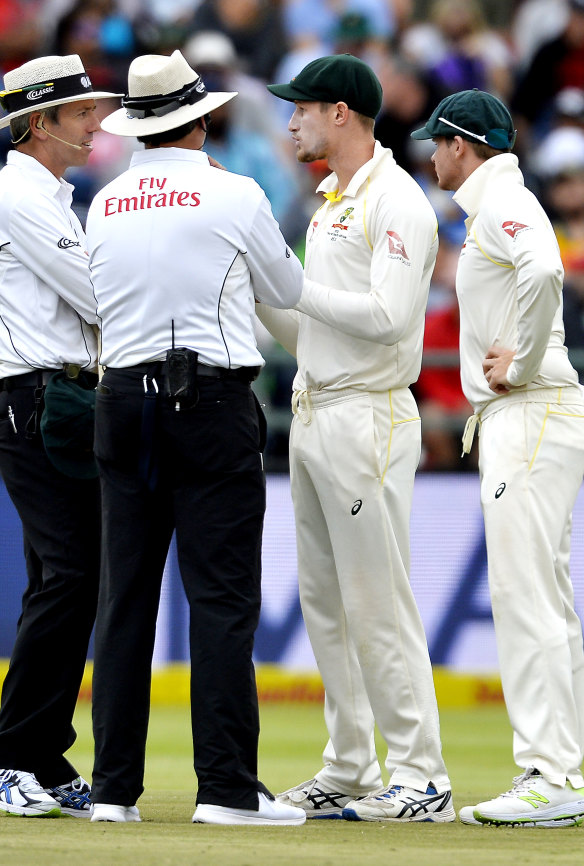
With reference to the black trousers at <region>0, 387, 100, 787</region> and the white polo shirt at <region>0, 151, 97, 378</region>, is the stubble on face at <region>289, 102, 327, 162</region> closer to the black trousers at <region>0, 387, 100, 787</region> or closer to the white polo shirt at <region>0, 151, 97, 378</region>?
the white polo shirt at <region>0, 151, 97, 378</region>

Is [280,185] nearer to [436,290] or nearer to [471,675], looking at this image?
[436,290]

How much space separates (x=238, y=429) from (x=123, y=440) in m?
0.38

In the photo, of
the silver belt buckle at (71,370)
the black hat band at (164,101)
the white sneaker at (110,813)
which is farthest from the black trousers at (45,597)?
the black hat band at (164,101)

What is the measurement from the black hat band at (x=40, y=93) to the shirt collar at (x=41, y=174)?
18cm

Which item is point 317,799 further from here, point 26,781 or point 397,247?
point 397,247

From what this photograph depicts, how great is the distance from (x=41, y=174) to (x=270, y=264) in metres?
1.09

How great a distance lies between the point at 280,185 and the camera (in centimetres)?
1237

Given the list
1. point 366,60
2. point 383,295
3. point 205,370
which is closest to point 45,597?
point 205,370

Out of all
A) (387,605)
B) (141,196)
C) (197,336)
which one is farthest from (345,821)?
(141,196)

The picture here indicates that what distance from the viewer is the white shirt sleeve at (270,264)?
5012mm

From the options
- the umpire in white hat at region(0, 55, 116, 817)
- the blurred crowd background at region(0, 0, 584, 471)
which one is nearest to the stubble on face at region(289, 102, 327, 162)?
the umpire in white hat at region(0, 55, 116, 817)

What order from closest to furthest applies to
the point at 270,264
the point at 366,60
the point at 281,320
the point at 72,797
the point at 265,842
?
the point at 265,842 < the point at 270,264 < the point at 72,797 < the point at 281,320 < the point at 366,60

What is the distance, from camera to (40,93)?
571cm

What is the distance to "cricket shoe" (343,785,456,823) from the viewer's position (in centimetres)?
535
